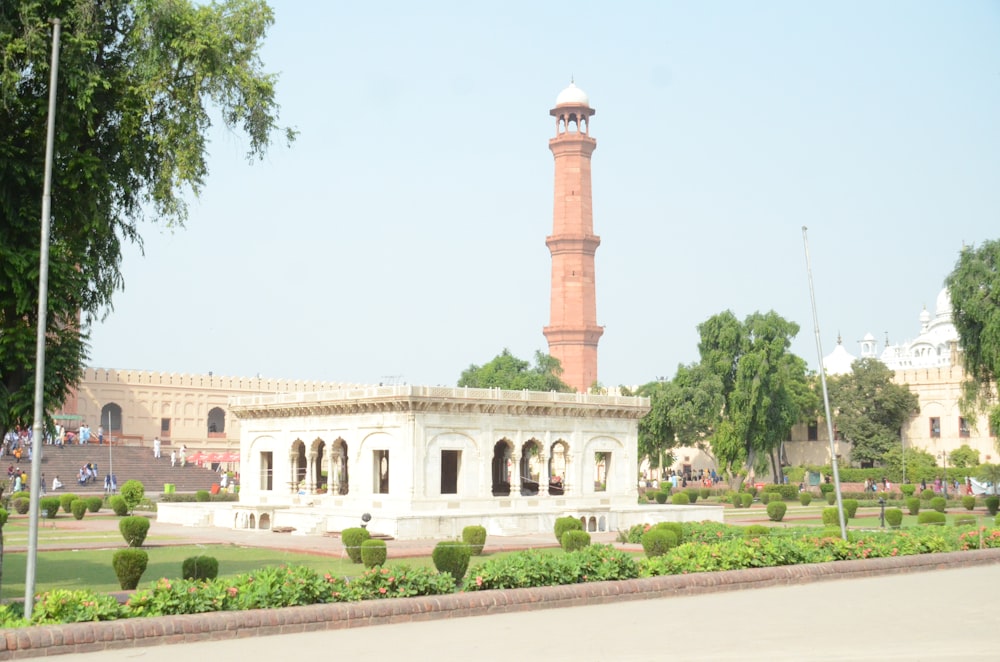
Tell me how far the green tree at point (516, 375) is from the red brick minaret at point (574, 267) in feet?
5.33

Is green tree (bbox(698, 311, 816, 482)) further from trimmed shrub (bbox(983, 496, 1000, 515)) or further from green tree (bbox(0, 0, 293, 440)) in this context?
green tree (bbox(0, 0, 293, 440))

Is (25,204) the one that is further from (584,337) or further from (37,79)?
(584,337)

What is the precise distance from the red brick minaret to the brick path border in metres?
48.1

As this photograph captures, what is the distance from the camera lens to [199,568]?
619 inches

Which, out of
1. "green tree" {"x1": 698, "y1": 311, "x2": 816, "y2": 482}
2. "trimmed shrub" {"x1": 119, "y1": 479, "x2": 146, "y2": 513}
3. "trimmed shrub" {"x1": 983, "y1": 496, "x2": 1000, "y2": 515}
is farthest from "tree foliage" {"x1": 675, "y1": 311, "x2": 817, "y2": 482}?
"trimmed shrub" {"x1": 119, "y1": 479, "x2": 146, "y2": 513}

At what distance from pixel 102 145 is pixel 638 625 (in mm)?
9520

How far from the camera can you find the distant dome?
6669cm

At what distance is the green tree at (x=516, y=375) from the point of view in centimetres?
6011

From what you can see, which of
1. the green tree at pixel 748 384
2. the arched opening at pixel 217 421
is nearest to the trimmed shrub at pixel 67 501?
the green tree at pixel 748 384

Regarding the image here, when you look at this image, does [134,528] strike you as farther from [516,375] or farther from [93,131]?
[516,375]

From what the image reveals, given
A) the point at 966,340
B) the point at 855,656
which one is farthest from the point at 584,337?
the point at 855,656

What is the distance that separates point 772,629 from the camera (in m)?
11.7

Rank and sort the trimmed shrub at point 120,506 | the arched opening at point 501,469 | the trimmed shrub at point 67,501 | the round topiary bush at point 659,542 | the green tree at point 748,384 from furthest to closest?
the green tree at point 748,384, the trimmed shrub at point 67,501, the arched opening at point 501,469, the trimmed shrub at point 120,506, the round topiary bush at point 659,542

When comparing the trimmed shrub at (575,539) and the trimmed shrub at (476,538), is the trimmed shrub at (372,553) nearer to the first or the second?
the trimmed shrub at (476,538)
